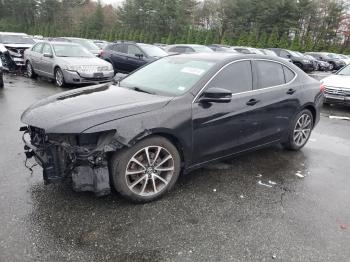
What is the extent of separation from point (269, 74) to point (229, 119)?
1.18 meters

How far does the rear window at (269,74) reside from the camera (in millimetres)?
4656

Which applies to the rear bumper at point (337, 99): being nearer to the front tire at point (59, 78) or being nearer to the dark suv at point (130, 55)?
the dark suv at point (130, 55)

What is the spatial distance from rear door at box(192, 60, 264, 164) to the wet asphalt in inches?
16.9

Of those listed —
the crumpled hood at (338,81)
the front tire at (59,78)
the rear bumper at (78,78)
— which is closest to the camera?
the crumpled hood at (338,81)

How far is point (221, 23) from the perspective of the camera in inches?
1857

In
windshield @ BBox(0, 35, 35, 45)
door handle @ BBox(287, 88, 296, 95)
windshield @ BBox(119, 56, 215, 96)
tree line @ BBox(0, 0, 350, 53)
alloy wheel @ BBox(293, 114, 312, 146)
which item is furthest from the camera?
tree line @ BBox(0, 0, 350, 53)

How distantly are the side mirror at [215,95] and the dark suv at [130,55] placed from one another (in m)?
9.32

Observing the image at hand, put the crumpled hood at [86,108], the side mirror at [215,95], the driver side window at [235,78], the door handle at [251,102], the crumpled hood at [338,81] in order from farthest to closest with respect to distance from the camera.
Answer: the crumpled hood at [338,81] → the door handle at [251,102] → the driver side window at [235,78] → the side mirror at [215,95] → the crumpled hood at [86,108]

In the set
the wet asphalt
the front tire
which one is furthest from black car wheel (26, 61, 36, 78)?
the wet asphalt

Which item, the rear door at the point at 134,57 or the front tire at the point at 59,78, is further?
the rear door at the point at 134,57

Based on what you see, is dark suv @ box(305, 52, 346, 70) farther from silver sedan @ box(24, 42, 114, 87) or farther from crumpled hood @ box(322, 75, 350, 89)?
silver sedan @ box(24, 42, 114, 87)

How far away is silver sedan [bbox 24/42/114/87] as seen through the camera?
408 inches

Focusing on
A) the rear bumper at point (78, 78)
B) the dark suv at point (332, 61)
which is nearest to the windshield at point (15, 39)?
the rear bumper at point (78, 78)

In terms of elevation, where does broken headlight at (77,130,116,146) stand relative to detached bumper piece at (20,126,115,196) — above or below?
above
